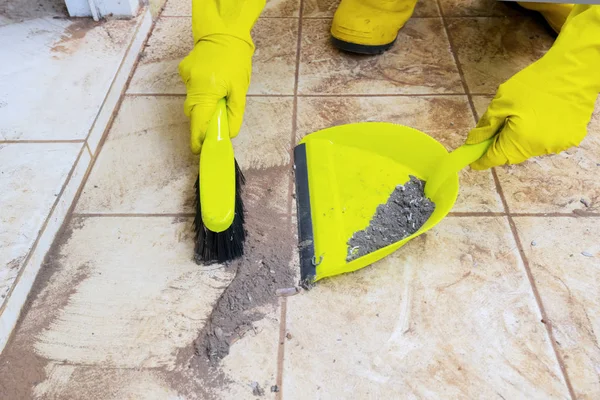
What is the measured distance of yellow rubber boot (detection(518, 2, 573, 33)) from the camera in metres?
1.17

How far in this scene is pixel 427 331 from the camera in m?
0.69

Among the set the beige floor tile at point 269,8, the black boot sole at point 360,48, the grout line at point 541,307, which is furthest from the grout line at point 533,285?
the beige floor tile at point 269,8

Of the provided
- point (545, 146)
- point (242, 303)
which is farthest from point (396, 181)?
point (242, 303)

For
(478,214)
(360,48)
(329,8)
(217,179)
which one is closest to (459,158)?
(478,214)

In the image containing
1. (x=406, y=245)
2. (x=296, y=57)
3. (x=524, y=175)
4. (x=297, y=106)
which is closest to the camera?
(x=406, y=245)

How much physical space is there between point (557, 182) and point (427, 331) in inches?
16.8

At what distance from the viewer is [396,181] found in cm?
86

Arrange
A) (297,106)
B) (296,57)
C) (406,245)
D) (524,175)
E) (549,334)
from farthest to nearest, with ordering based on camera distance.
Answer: (296,57), (297,106), (524,175), (406,245), (549,334)

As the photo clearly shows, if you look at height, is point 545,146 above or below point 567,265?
above

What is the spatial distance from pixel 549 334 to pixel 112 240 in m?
0.69

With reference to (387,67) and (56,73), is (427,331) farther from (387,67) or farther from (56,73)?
(56,73)

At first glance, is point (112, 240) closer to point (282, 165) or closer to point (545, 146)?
point (282, 165)

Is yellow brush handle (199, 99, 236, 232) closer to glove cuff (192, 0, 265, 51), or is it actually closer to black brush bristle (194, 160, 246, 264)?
black brush bristle (194, 160, 246, 264)

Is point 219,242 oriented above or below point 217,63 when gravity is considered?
below
